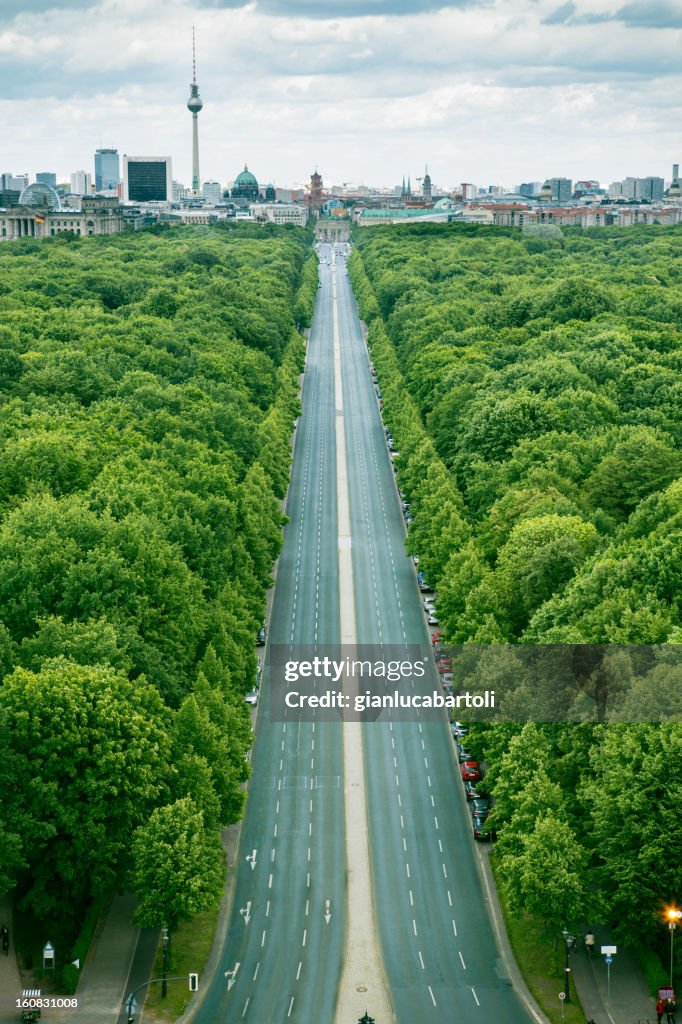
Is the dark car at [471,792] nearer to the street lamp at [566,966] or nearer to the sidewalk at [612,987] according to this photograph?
the sidewalk at [612,987]

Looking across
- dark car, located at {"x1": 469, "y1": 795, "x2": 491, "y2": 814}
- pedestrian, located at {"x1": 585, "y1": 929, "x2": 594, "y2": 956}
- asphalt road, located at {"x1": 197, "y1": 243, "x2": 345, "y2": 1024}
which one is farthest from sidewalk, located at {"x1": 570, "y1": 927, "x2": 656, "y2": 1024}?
dark car, located at {"x1": 469, "y1": 795, "x2": 491, "y2": 814}

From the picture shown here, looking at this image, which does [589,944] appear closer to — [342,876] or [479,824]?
[479,824]

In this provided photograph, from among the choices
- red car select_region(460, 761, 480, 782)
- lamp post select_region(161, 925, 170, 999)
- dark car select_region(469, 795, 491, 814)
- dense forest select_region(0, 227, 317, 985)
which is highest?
dense forest select_region(0, 227, 317, 985)

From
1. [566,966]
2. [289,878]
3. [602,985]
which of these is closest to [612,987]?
[602,985]

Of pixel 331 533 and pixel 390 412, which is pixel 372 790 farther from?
pixel 390 412

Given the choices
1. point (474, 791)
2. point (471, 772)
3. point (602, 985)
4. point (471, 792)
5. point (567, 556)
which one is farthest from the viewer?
point (567, 556)

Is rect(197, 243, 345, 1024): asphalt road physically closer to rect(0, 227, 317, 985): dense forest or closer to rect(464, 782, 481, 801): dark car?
rect(0, 227, 317, 985): dense forest
